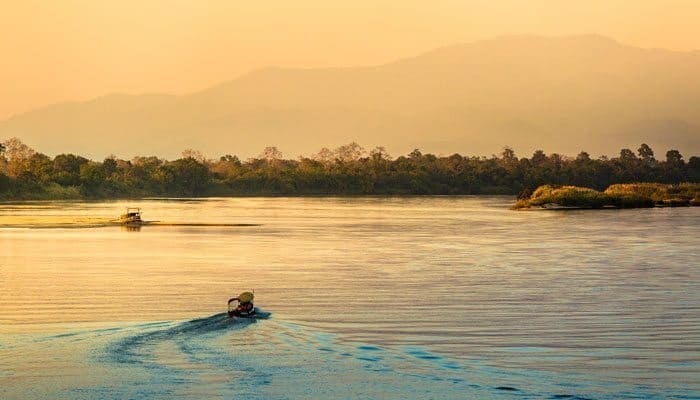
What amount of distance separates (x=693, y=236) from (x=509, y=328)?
140ft

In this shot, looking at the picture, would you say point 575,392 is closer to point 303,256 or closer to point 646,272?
point 646,272

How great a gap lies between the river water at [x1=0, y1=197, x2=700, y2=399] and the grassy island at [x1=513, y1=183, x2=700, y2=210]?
7111cm

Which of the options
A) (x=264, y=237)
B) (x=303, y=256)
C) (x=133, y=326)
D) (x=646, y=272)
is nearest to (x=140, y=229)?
(x=264, y=237)

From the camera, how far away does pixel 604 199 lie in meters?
125

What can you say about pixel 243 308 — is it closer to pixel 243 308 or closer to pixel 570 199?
pixel 243 308

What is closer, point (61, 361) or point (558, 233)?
point (61, 361)

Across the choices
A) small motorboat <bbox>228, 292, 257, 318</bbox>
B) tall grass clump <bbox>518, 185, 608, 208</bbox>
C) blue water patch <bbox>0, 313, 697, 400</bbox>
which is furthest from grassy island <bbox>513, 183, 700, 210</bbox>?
blue water patch <bbox>0, 313, 697, 400</bbox>

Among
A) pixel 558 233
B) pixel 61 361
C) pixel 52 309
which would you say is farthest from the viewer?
pixel 558 233

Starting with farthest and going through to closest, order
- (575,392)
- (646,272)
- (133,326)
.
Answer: (646,272), (133,326), (575,392)

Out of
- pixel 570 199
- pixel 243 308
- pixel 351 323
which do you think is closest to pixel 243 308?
pixel 243 308

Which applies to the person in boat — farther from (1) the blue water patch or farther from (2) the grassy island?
(2) the grassy island

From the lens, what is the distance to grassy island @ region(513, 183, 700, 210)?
124 metres

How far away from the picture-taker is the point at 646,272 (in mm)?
40688

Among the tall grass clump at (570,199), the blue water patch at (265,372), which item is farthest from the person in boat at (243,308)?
the tall grass clump at (570,199)
